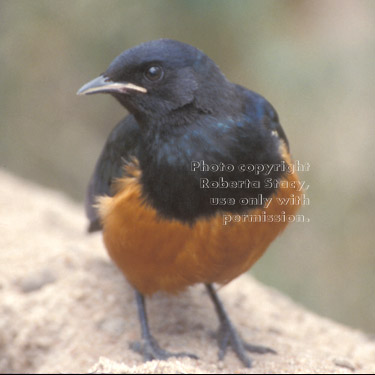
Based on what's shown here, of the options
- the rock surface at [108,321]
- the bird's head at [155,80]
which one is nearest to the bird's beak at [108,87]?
the bird's head at [155,80]

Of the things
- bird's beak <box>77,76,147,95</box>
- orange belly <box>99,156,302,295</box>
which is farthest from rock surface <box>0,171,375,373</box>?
bird's beak <box>77,76,147,95</box>

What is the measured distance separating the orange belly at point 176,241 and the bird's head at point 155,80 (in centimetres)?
43

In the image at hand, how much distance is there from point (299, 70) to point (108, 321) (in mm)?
3430

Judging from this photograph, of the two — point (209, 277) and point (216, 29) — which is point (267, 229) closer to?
point (209, 277)

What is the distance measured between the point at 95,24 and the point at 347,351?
4255mm

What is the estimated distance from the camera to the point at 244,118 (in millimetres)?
3762

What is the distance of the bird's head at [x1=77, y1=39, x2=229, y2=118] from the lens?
3.57 m

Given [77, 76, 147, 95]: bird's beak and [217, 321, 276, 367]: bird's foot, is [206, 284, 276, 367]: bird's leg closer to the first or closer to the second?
[217, 321, 276, 367]: bird's foot

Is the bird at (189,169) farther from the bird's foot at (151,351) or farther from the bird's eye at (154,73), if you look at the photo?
the bird's foot at (151,351)

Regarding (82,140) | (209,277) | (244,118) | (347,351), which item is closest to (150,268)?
(209,277)

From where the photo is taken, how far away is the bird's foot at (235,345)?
4.18 metres

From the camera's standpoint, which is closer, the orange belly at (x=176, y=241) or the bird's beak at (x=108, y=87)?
the bird's beak at (x=108, y=87)

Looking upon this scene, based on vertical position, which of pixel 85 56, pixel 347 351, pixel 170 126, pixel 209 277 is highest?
pixel 85 56

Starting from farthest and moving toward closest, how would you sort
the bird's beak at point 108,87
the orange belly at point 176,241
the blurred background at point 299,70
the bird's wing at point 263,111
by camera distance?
1. the blurred background at point 299,70
2. the bird's wing at point 263,111
3. the orange belly at point 176,241
4. the bird's beak at point 108,87
